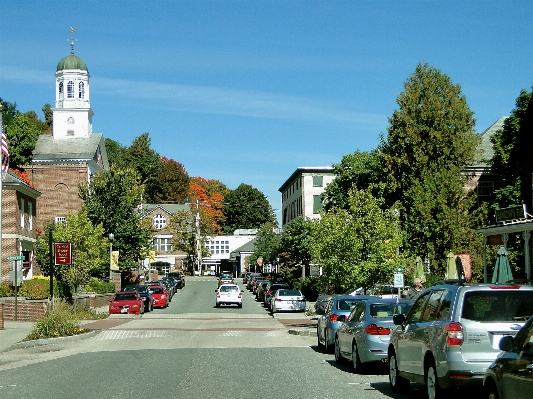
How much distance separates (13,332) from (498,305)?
22.8m

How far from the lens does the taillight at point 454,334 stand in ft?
34.6

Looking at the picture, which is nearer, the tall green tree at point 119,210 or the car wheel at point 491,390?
the car wheel at point 491,390

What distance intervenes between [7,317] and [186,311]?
609 inches

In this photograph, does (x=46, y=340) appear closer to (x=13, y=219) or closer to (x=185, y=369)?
(x=185, y=369)

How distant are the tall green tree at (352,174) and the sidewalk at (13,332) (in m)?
33.3

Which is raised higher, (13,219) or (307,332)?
(13,219)

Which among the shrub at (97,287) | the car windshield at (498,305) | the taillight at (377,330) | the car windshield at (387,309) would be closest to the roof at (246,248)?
the shrub at (97,287)

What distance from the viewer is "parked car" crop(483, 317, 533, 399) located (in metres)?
8.16

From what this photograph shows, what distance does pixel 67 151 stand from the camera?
76000 mm

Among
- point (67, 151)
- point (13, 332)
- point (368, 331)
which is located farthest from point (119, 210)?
point (368, 331)

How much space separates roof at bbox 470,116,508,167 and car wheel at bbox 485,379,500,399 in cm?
4668

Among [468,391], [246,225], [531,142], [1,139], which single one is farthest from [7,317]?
[246,225]

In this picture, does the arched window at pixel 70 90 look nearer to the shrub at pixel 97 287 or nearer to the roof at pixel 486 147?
the shrub at pixel 97 287

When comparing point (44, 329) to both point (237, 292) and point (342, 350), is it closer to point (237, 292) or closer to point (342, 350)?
point (342, 350)
